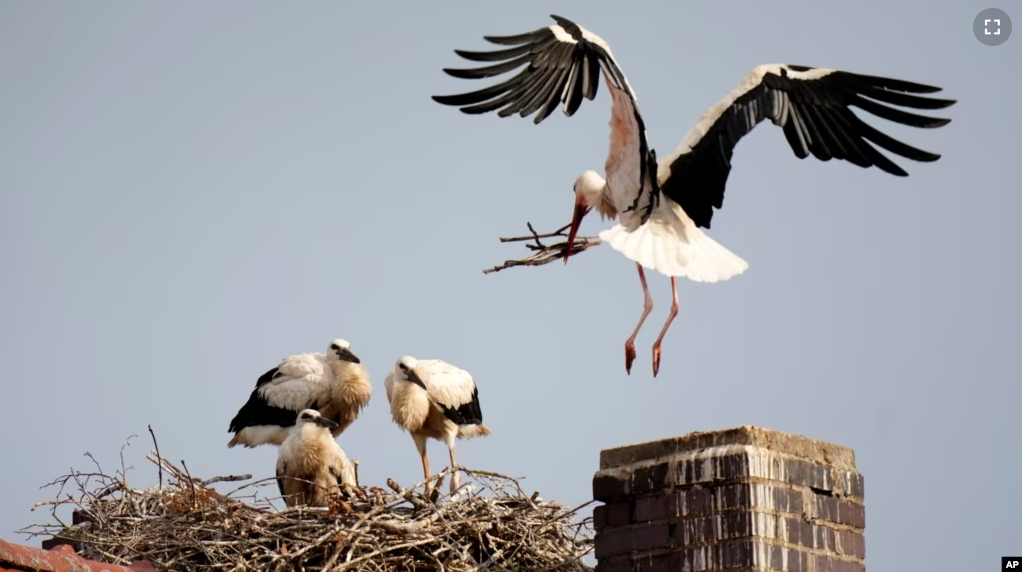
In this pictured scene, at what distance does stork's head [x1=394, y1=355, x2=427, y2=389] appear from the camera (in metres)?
10.3

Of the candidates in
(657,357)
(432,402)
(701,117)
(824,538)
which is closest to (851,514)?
(824,538)

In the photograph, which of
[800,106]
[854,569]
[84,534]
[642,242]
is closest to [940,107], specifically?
[800,106]

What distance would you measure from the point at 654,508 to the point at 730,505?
0.31 meters

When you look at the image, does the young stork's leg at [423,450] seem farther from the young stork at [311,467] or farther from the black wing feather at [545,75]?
the black wing feather at [545,75]

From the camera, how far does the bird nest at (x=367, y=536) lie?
715 cm

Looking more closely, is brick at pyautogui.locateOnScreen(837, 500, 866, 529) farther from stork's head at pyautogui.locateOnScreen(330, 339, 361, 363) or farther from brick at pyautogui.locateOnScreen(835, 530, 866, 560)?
stork's head at pyautogui.locateOnScreen(330, 339, 361, 363)

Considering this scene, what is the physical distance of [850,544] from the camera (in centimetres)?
569

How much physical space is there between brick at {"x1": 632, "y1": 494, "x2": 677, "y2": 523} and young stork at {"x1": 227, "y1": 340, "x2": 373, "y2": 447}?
5003 millimetres

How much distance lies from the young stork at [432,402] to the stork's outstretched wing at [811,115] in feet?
9.95

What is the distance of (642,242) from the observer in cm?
780

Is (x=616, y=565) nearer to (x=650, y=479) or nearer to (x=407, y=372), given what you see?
(x=650, y=479)

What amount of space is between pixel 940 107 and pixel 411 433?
4.51 meters

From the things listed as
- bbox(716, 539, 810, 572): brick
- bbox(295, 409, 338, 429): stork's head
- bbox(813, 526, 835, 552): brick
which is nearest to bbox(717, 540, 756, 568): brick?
bbox(716, 539, 810, 572): brick

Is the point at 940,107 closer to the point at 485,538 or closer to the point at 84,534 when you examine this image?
the point at 485,538
